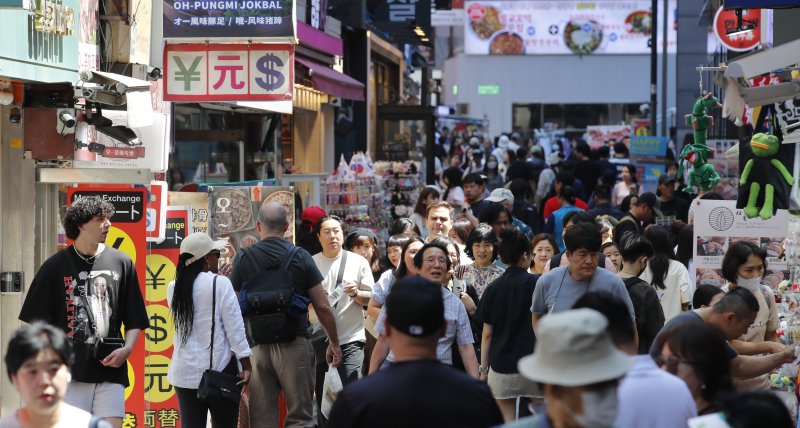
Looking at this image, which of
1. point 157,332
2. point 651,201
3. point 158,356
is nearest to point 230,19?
point 157,332

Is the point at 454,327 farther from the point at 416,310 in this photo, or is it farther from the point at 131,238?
the point at 416,310

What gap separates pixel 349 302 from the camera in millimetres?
10133

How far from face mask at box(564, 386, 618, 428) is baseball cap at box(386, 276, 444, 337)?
2.78ft

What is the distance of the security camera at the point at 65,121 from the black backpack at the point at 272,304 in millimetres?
2036

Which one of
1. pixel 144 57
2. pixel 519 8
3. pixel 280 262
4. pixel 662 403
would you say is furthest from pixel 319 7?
pixel 519 8

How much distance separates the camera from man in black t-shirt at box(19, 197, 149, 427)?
24.0 feet

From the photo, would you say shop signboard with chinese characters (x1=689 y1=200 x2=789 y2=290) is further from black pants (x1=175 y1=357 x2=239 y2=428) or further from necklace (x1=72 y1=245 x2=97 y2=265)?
necklace (x1=72 y1=245 x2=97 y2=265)

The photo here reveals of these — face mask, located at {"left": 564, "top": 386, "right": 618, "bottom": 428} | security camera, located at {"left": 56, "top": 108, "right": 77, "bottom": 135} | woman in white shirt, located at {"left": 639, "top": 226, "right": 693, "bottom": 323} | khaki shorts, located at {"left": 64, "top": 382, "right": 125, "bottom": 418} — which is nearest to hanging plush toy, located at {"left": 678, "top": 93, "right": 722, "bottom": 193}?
woman in white shirt, located at {"left": 639, "top": 226, "right": 693, "bottom": 323}

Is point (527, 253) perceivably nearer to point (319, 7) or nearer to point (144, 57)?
point (144, 57)

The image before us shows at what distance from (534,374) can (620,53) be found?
5697cm

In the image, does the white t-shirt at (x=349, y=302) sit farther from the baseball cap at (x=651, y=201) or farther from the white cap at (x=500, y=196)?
the baseball cap at (x=651, y=201)

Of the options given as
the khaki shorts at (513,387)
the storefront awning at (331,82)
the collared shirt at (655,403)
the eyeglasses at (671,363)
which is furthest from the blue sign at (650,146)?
the collared shirt at (655,403)

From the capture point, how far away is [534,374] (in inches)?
153

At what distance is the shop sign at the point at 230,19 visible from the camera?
11.7 m
